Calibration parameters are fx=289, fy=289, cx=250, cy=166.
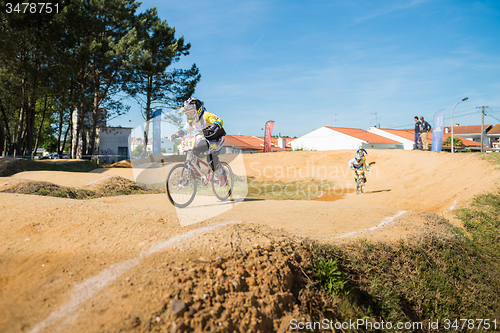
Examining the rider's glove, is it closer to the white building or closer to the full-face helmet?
the full-face helmet

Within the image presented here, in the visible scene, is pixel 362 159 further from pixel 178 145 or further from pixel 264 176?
pixel 264 176

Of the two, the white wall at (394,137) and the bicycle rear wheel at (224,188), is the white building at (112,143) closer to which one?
the bicycle rear wheel at (224,188)

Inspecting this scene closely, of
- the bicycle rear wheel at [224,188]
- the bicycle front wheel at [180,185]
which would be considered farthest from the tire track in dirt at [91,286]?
the bicycle rear wheel at [224,188]

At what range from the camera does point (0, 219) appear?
194 inches

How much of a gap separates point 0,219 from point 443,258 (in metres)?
8.22

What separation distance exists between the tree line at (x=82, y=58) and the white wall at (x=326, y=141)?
2860cm

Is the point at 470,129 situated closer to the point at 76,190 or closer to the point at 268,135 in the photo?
the point at 268,135

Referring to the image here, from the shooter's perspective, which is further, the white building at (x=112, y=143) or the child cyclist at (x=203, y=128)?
the white building at (x=112, y=143)

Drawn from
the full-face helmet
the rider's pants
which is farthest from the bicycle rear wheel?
the full-face helmet

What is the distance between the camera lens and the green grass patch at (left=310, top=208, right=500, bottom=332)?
424 cm

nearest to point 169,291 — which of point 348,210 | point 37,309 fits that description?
point 37,309

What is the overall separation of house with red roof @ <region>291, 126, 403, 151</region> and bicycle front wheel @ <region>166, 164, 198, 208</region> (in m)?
44.9

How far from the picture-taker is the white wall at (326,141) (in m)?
49.0

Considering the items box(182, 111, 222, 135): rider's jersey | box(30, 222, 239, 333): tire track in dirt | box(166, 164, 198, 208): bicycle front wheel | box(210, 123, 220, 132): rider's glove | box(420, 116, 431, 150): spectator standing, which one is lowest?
box(30, 222, 239, 333): tire track in dirt
